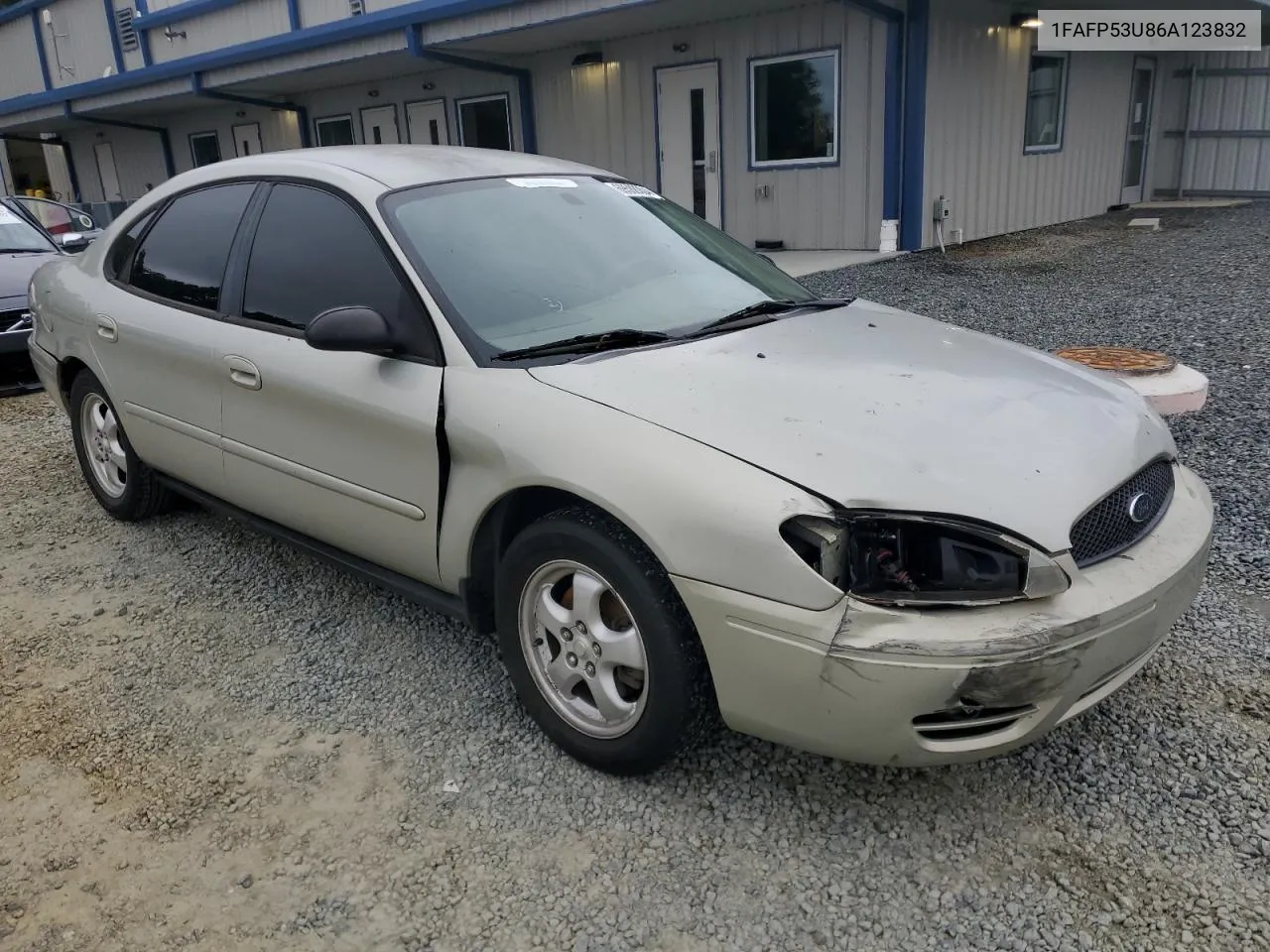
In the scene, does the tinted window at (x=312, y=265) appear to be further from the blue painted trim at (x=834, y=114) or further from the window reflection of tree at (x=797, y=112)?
the window reflection of tree at (x=797, y=112)

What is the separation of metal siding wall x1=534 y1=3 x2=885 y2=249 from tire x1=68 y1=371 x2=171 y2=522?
9.42 meters

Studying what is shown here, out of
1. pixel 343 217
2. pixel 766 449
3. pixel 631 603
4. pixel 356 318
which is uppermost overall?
pixel 343 217

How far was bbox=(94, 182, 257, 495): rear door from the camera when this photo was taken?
3.68 meters

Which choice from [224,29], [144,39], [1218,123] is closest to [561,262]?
[224,29]

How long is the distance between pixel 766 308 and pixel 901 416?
0.99 meters

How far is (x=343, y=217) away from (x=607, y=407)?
1.34 metres

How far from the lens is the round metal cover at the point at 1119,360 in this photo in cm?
500

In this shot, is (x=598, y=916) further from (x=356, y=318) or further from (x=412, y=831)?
(x=356, y=318)

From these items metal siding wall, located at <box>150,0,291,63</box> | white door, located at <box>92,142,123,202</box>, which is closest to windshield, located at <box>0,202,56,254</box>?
metal siding wall, located at <box>150,0,291,63</box>

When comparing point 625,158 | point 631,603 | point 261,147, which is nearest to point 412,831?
point 631,603

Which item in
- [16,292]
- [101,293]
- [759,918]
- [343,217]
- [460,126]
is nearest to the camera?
[759,918]

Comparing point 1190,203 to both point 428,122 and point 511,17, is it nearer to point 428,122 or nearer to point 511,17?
point 511,17

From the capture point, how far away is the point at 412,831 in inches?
98.3

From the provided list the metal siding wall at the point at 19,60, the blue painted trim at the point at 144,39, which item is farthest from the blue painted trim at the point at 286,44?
the metal siding wall at the point at 19,60
